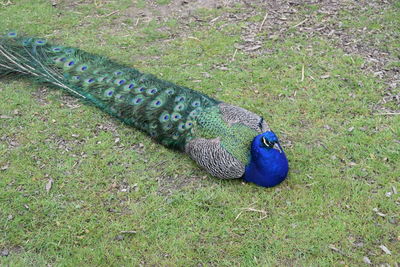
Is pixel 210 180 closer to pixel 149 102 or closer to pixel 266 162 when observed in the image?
pixel 266 162

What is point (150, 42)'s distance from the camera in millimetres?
5824

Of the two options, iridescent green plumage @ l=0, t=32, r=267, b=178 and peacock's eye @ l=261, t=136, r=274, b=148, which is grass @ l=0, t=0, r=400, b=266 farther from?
peacock's eye @ l=261, t=136, r=274, b=148

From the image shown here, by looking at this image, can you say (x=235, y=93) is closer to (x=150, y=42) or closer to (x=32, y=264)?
(x=150, y=42)

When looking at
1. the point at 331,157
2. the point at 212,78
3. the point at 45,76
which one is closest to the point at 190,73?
the point at 212,78

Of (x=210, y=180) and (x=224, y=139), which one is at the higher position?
(x=224, y=139)

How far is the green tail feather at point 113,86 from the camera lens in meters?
3.86

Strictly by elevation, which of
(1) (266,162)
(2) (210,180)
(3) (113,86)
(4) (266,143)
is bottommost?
(2) (210,180)

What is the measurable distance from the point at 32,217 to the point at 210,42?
3372mm

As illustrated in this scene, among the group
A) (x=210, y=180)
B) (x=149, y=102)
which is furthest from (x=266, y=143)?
(x=149, y=102)

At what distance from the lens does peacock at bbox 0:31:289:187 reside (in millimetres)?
3482

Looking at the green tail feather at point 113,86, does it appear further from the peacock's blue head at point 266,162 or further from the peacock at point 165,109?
the peacock's blue head at point 266,162

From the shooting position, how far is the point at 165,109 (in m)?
3.88

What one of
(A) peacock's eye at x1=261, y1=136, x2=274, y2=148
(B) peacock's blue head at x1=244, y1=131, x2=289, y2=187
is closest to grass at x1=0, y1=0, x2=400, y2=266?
(B) peacock's blue head at x1=244, y1=131, x2=289, y2=187

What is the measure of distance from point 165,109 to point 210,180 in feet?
2.49
